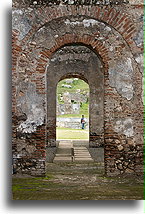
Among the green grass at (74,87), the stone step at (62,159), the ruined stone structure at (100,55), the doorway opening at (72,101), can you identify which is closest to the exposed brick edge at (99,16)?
the ruined stone structure at (100,55)

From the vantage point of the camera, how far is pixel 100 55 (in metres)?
5.96

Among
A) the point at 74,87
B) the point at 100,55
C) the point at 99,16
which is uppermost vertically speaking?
the point at 74,87

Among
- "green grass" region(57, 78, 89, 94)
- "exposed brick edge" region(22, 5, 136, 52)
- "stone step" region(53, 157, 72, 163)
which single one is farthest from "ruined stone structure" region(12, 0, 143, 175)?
"green grass" region(57, 78, 89, 94)

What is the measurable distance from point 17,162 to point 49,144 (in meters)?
5.22

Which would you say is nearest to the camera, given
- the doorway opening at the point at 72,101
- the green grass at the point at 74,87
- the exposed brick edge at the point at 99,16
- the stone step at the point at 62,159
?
the exposed brick edge at the point at 99,16

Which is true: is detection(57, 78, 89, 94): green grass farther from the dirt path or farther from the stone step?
the dirt path

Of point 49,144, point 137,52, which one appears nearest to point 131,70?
point 137,52

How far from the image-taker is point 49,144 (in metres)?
11.1

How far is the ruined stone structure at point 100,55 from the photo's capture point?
585 centimetres

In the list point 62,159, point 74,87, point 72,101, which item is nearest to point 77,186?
point 62,159

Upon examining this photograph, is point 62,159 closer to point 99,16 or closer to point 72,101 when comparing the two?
point 99,16

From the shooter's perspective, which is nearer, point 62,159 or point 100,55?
point 100,55

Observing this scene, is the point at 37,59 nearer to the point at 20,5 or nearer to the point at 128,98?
the point at 20,5

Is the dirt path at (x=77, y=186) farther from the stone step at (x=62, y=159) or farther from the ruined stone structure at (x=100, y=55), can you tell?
the stone step at (x=62, y=159)
